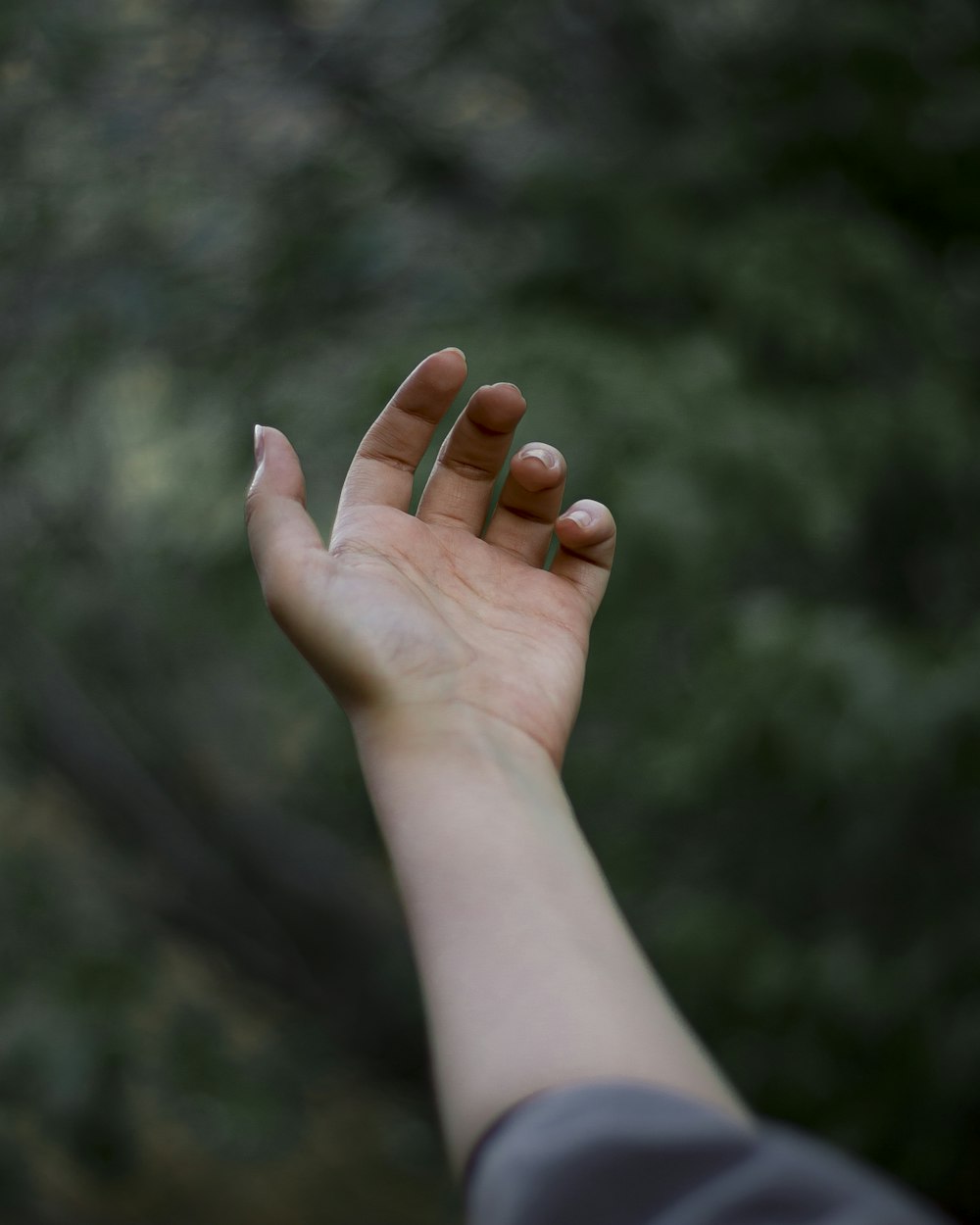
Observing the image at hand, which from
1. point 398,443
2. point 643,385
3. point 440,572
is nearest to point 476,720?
point 440,572

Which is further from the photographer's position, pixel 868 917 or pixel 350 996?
pixel 350 996

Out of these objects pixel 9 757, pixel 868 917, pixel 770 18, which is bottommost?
pixel 9 757

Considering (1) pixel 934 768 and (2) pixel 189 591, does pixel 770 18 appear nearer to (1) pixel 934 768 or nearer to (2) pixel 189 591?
(1) pixel 934 768

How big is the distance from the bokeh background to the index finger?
2.25ft

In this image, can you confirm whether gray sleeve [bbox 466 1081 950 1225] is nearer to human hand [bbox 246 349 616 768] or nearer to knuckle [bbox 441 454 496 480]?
human hand [bbox 246 349 616 768]

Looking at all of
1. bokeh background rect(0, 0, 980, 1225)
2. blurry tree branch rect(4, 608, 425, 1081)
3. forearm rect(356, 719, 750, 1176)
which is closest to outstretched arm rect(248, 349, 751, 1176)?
forearm rect(356, 719, 750, 1176)

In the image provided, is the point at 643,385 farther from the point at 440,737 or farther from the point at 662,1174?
the point at 662,1174

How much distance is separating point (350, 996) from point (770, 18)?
7.89 ft

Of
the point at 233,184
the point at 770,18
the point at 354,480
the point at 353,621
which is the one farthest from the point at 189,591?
the point at 770,18

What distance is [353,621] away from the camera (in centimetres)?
100

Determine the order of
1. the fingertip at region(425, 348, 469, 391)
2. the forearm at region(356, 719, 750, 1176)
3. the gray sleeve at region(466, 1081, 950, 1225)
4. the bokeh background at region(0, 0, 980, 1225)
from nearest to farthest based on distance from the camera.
→ the gray sleeve at region(466, 1081, 950, 1225) → the forearm at region(356, 719, 750, 1176) → the fingertip at region(425, 348, 469, 391) → the bokeh background at region(0, 0, 980, 1225)

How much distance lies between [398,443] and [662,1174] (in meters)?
0.81

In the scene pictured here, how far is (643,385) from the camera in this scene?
75.1 inches

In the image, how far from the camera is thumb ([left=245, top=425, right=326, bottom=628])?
104 centimetres
